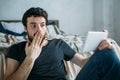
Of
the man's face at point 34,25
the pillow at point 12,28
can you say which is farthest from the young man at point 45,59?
the pillow at point 12,28

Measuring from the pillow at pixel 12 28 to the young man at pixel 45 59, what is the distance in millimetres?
1808

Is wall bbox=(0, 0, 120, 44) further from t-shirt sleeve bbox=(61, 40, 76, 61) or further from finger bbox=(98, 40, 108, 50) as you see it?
finger bbox=(98, 40, 108, 50)

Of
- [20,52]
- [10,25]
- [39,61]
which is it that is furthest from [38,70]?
[10,25]

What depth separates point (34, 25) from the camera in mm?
1390

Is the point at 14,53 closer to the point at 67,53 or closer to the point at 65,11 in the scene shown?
the point at 67,53

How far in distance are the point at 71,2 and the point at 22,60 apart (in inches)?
109

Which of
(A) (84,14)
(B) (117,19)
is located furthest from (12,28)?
(B) (117,19)

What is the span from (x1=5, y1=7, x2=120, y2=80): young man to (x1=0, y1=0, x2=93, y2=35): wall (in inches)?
92.4

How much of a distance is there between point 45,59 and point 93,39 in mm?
334

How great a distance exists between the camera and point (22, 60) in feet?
4.36

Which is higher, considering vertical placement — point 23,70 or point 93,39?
point 93,39

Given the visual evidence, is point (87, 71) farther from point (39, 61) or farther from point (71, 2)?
point (71, 2)

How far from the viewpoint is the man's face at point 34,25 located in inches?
54.1

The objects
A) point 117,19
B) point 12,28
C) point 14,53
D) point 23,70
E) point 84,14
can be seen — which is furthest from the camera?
point 84,14
